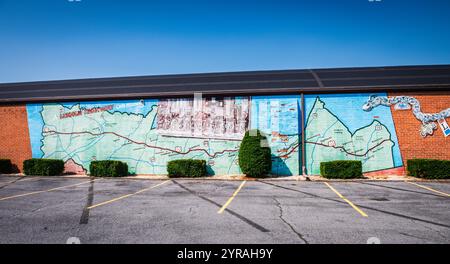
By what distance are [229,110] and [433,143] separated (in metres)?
10.8

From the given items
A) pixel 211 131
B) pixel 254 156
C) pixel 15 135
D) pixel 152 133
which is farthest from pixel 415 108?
pixel 15 135

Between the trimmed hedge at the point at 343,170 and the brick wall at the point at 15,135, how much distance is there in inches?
713

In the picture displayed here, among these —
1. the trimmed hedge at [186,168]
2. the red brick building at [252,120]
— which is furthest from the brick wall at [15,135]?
the trimmed hedge at [186,168]

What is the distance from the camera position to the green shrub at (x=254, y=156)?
11.9 metres

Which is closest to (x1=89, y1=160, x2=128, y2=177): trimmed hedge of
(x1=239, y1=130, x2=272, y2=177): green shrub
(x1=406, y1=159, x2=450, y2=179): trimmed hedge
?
(x1=239, y1=130, x2=272, y2=177): green shrub

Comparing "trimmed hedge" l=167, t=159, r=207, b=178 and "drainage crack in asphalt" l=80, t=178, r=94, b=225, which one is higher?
"drainage crack in asphalt" l=80, t=178, r=94, b=225

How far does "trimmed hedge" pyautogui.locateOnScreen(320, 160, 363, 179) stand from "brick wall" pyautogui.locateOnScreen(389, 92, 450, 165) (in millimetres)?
3005

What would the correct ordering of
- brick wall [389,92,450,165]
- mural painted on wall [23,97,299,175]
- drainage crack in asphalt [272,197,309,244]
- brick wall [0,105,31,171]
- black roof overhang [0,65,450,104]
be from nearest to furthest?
drainage crack in asphalt [272,197,309,244] → brick wall [389,92,450,165] → black roof overhang [0,65,450,104] → mural painted on wall [23,97,299,175] → brick wall [0,105,31,171]

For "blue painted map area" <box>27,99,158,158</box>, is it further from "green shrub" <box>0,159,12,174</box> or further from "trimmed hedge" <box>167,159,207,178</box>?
"trimmed hedge" <box>167,159,207,178</box>

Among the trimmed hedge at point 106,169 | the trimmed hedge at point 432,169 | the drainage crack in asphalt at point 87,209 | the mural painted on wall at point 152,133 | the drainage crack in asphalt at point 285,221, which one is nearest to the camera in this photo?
the drainage crack in asphalt at point 285,221

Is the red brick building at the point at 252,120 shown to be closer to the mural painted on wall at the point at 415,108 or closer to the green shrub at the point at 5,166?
the mural painted on wall at the point at 415,108

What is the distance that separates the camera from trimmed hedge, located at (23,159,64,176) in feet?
43.4

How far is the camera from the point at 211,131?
13.7 m

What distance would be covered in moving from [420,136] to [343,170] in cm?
478
